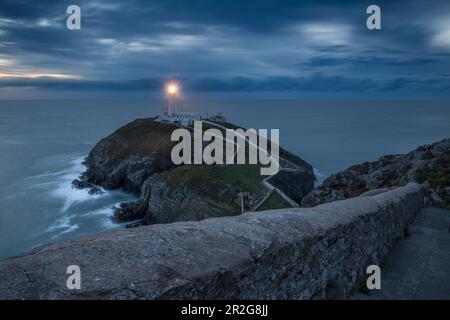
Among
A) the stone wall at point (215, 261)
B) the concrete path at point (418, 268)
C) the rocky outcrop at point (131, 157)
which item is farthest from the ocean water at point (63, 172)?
the stone wall at point (215, 261)

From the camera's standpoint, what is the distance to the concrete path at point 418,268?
759 centimetres

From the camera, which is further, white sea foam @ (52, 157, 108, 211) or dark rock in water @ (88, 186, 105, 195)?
dark rock in water @ (88, 186, 105, 195)

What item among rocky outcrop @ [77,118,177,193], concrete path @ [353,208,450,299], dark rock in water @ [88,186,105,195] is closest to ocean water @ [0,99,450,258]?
dark rock in water @ [88,186,105,195]

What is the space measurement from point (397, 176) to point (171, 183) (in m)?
23.3

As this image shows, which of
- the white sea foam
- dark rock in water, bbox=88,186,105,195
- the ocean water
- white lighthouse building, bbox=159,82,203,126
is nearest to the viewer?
the ocean water

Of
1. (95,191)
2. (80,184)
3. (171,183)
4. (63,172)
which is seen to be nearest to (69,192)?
(80,184)

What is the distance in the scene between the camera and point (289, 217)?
6641 millimetres

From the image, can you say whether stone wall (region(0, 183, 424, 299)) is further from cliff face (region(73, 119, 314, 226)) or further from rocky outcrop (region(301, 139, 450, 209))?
cliff face (region(73, 119, 314, 226))

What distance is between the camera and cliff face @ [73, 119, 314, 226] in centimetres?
3419

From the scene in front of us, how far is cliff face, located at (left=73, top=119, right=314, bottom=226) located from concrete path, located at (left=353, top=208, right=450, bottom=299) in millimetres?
21300

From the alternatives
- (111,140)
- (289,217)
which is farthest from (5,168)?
(289,217)

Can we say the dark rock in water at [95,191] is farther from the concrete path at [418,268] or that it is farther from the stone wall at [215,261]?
the stone wall at [215,261]

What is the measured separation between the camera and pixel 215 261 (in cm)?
472
